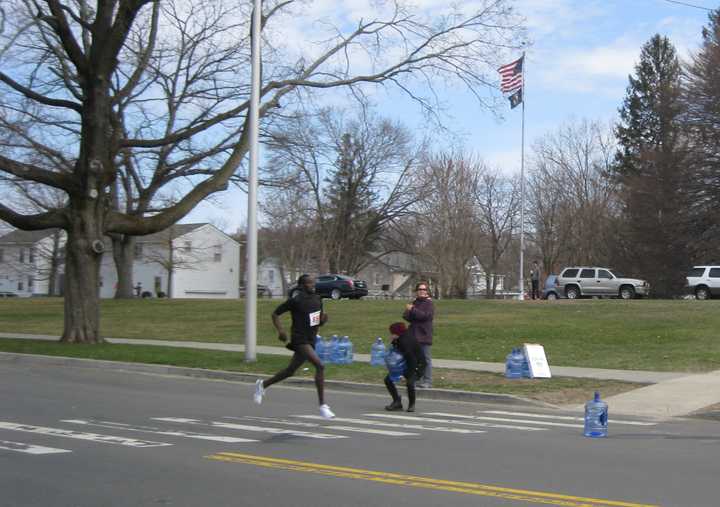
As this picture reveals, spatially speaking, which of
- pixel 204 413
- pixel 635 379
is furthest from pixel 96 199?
pixel 635 379

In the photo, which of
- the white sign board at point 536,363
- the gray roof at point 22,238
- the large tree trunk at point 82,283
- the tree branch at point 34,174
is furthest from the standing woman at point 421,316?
the gray roof at point 22,238

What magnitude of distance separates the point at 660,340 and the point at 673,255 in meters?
36.2

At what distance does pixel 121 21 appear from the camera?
22297mm

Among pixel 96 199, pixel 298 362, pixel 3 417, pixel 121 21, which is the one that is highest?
pixel 121 21

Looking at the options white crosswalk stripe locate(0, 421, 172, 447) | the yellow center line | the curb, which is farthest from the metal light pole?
the yellow center line

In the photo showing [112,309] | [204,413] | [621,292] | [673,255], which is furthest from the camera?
[673,255]

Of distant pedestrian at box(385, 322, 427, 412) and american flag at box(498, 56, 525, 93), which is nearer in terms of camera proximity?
distant pedestrian at box(385, 322, 427, 412)

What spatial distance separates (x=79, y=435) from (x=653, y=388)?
9754mm

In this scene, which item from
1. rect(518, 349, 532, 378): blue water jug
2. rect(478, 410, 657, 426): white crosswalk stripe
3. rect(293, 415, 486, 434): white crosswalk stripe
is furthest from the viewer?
rect(518, 349, 532, 378): blue water jug

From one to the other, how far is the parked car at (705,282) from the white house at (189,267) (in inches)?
1862

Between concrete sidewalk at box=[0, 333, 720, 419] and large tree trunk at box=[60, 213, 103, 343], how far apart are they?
222 inches

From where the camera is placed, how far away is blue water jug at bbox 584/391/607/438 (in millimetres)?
10273

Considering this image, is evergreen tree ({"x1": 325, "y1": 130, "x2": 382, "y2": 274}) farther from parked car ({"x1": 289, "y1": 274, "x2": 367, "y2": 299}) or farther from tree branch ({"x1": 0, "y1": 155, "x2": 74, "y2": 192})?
tree branch ({"x1": 0, "y1": 155, "x2": 74, "y2": 192})

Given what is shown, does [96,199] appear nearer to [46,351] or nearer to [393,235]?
[46,351]
